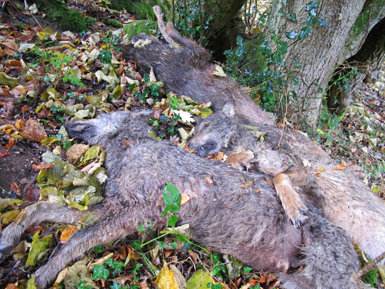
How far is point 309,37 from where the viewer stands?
436 centimetres

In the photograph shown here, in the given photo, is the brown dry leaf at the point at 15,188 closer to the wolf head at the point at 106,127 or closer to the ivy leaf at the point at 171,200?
the wolf head at the point at 106,127

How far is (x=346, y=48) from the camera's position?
5398 millimetres

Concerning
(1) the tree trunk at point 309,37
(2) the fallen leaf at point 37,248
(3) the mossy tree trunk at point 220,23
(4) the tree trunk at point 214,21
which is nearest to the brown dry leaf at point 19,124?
(2) the fallen leaf at point 37,248

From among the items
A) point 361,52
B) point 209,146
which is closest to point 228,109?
point 209,146

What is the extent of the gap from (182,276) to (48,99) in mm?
2718

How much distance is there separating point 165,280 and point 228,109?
2.33 metres

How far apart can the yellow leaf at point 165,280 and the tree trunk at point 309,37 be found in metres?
3.25

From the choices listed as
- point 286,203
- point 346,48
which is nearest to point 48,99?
point 286,203

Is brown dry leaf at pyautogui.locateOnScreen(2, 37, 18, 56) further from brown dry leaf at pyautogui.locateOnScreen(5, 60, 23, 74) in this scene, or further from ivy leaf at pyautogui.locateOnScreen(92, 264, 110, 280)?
ivy leaf at pyautogui.locateOnScreen(92, 264, 110, 280)

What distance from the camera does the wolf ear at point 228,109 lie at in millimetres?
3723

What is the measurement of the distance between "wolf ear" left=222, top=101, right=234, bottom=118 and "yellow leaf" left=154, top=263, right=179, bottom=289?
7.00ft

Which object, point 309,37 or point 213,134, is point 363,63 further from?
point 213,134

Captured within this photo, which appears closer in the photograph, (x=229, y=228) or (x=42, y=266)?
(x=42, y=266)

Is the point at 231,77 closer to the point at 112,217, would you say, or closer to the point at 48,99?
the point at 48,99
